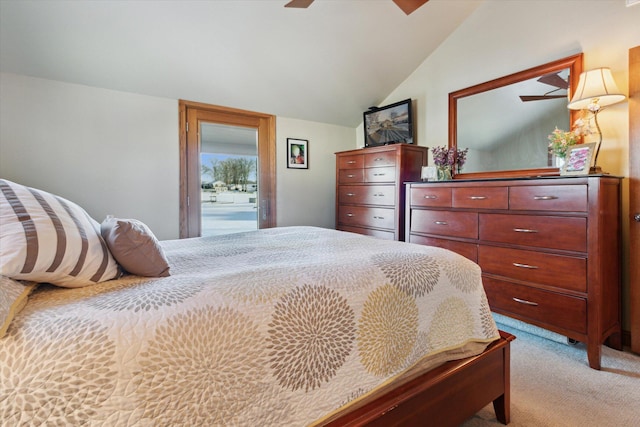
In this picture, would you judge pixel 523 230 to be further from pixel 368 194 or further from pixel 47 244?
pixel 47 244

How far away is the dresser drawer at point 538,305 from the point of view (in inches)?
76.0

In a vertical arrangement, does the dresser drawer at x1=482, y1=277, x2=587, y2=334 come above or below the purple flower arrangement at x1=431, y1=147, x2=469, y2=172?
below

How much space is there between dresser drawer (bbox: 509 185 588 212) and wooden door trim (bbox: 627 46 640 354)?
0.45 metres

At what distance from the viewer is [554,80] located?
2488 mm

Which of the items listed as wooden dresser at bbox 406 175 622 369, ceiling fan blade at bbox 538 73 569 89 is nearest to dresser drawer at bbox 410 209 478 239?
wooden dresser at bbox 406 175 622 369

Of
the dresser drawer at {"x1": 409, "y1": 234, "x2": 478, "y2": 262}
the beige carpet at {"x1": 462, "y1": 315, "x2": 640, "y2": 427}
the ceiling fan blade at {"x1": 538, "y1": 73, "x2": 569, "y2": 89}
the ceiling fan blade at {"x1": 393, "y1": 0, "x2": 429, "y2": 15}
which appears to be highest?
the ceiling fan blade at {"x1": 393, "y1": 0, "x2": 429, "y2": 15}

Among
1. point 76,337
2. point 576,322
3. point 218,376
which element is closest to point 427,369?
point 218,376

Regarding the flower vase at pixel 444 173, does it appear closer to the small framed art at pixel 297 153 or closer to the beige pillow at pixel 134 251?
the small framed art at pixel 297 153

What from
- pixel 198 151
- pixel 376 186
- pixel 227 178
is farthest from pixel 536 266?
pixel 198 151

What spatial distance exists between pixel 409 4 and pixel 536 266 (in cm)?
228

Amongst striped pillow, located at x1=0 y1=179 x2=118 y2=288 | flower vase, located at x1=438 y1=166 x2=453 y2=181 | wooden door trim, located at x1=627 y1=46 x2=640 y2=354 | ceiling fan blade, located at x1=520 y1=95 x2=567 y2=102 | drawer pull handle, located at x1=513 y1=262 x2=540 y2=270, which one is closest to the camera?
striped pillow, located at x1=0 y1=179 x2=118 y2=288

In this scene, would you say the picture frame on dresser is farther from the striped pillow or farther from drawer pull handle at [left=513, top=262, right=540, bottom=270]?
the striped pillow

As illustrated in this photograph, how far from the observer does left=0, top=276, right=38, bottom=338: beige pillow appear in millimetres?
662

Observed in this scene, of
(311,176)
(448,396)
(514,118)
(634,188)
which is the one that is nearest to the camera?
(448,396)
